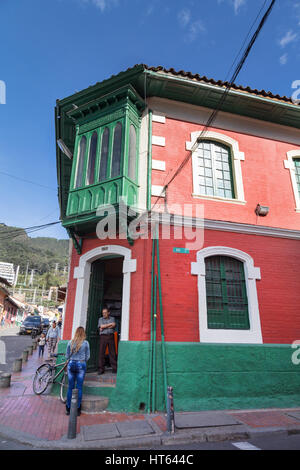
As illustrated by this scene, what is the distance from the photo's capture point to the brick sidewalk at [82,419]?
517 centimetres

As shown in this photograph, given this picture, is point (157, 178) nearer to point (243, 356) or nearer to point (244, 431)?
point (243, 356)

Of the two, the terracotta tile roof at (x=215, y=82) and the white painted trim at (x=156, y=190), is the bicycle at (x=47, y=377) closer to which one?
the white painted trim at (x=156, y=190)

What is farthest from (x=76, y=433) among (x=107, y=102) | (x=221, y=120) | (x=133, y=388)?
(x=221, y=120)

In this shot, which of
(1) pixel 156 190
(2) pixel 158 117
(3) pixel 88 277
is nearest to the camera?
(1) pixel 156 190

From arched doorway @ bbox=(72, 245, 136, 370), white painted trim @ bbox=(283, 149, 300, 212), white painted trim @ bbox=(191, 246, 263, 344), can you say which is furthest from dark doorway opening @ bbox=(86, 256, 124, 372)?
white painted trim @ bbox=(283, 149, 300, 212)

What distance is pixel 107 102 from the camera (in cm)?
855

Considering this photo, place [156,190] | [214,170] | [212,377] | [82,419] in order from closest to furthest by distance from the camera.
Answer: [82,419] < [212,377] < [156,190] < [214,170]

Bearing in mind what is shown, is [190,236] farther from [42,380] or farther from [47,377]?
[42,380]

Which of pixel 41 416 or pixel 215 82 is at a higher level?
pixel 215 82

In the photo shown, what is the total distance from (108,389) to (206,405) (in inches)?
90.4

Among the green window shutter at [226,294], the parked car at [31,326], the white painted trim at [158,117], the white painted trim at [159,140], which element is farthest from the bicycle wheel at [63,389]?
the parked car at [31,326]

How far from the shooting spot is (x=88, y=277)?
27.1ft

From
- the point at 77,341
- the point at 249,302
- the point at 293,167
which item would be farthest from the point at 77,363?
the point at 293,167

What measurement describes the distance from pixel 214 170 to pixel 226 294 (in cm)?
387
